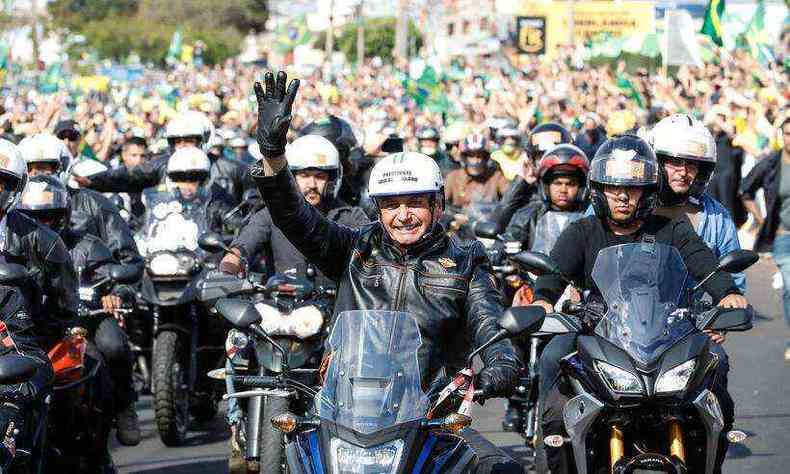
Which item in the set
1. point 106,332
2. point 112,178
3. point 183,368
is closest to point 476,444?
point 106,332

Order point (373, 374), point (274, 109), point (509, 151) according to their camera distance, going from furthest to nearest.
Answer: point (509, 151) < point (274, 109) < point (373, 374)

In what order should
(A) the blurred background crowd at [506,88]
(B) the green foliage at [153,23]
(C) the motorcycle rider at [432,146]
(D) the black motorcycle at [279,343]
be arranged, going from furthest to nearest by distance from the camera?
(B) the green foliage at [153,23] → (A) the blurred background crowd at [506,88] → (C) the motorcycle rider at [432,146] → (D) the black motorcycle at [279,343]

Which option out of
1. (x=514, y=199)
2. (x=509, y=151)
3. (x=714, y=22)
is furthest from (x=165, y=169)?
(x=714, y=22)

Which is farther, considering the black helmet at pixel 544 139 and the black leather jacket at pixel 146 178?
the black leather jacket at pixel 146 178

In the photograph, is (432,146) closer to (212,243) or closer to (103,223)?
(103,223)

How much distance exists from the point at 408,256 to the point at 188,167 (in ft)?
19.9

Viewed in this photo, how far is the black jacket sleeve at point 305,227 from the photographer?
598cm

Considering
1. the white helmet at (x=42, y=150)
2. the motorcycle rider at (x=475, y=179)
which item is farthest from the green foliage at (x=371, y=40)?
the white helmet at (x=42, y=150)

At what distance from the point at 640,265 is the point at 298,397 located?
1.70m

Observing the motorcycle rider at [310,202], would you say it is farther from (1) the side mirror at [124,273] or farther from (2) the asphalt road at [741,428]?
(2) the asphalt road at [741,428]

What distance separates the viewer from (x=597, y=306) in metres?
6.72

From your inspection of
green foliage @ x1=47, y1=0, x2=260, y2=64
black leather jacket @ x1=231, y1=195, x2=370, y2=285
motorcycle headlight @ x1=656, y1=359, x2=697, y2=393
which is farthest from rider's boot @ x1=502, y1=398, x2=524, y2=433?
green foliage @ x1=47, y1=0, x2=260, y2=64

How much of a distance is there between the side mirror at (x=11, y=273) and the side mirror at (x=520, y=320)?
Answer: 2.11m

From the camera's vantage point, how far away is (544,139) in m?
12.0
